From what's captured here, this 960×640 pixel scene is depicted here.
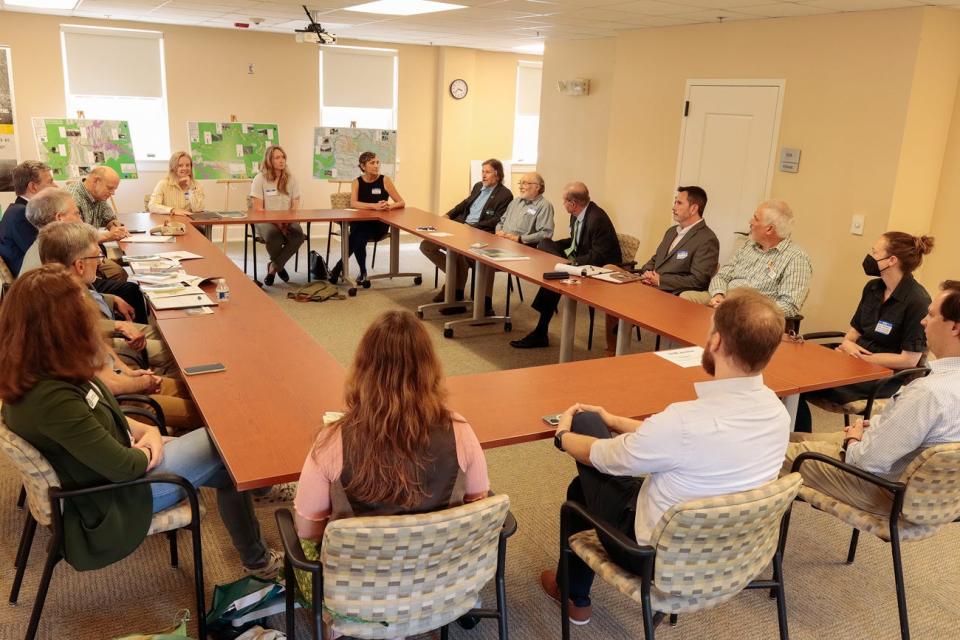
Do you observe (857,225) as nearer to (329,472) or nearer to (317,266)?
(329,472)

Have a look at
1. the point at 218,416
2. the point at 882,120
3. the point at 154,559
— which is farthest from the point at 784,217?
the point at 154,559

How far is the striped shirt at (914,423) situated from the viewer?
2238mm

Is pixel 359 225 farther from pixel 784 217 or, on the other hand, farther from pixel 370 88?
pixel 784 217

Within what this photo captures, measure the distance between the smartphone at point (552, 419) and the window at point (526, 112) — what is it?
8.20 m

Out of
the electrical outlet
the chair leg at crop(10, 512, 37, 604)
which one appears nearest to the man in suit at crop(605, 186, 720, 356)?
the electrical outlet

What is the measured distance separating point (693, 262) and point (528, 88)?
6242 mm

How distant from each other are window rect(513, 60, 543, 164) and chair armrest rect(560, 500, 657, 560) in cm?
856

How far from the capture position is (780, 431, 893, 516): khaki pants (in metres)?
2.47

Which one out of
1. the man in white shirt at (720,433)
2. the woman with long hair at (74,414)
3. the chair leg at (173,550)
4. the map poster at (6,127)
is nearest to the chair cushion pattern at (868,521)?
the man in white shirt at (720,433)

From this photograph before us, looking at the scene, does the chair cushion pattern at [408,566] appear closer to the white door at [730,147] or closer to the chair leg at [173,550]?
the chair leg at [173,550]

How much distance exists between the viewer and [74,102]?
322 inches

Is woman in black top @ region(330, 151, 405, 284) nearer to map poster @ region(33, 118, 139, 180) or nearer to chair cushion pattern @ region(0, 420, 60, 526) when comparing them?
map poster @ region(33, 118, 139, 180)

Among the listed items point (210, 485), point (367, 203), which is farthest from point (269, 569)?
point (367, 203)

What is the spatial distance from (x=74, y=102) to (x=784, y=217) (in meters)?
7.46
